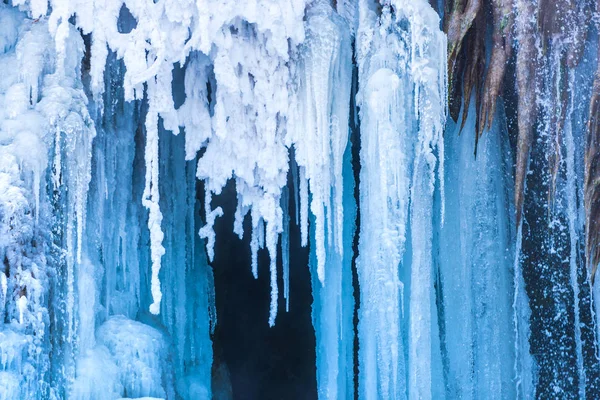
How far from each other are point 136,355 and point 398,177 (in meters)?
2.03

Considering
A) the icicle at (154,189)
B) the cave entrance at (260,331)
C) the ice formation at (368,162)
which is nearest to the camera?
the ice formation at (368,162)

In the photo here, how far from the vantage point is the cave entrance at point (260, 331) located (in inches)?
286

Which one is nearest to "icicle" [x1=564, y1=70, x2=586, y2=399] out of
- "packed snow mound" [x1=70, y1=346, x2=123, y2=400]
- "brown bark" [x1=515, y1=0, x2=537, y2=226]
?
"brown bark" [x1=515, y1=0, x2=537, y2=226]

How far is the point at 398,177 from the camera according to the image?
5016mm

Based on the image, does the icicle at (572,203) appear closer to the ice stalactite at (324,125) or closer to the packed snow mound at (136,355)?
the ice stalactite at (324,125)

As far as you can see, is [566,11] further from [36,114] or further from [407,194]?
[36,114]

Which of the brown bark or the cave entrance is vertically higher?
the brown bark

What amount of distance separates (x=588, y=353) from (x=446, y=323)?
0.90 m

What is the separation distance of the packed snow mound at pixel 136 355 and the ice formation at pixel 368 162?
0.01m

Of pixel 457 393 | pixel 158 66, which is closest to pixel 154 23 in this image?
pixel 158 66

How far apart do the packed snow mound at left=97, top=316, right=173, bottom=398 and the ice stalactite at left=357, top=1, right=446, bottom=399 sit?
4.50 feet

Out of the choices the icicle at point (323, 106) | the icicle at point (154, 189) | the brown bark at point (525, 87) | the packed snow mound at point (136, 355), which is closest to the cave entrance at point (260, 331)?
the packed snow mound at point (136, 355)

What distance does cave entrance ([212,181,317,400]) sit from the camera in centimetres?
727

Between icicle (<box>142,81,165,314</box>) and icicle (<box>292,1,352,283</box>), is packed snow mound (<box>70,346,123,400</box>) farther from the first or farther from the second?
icicle (<box>292,1,352,283</box>)
